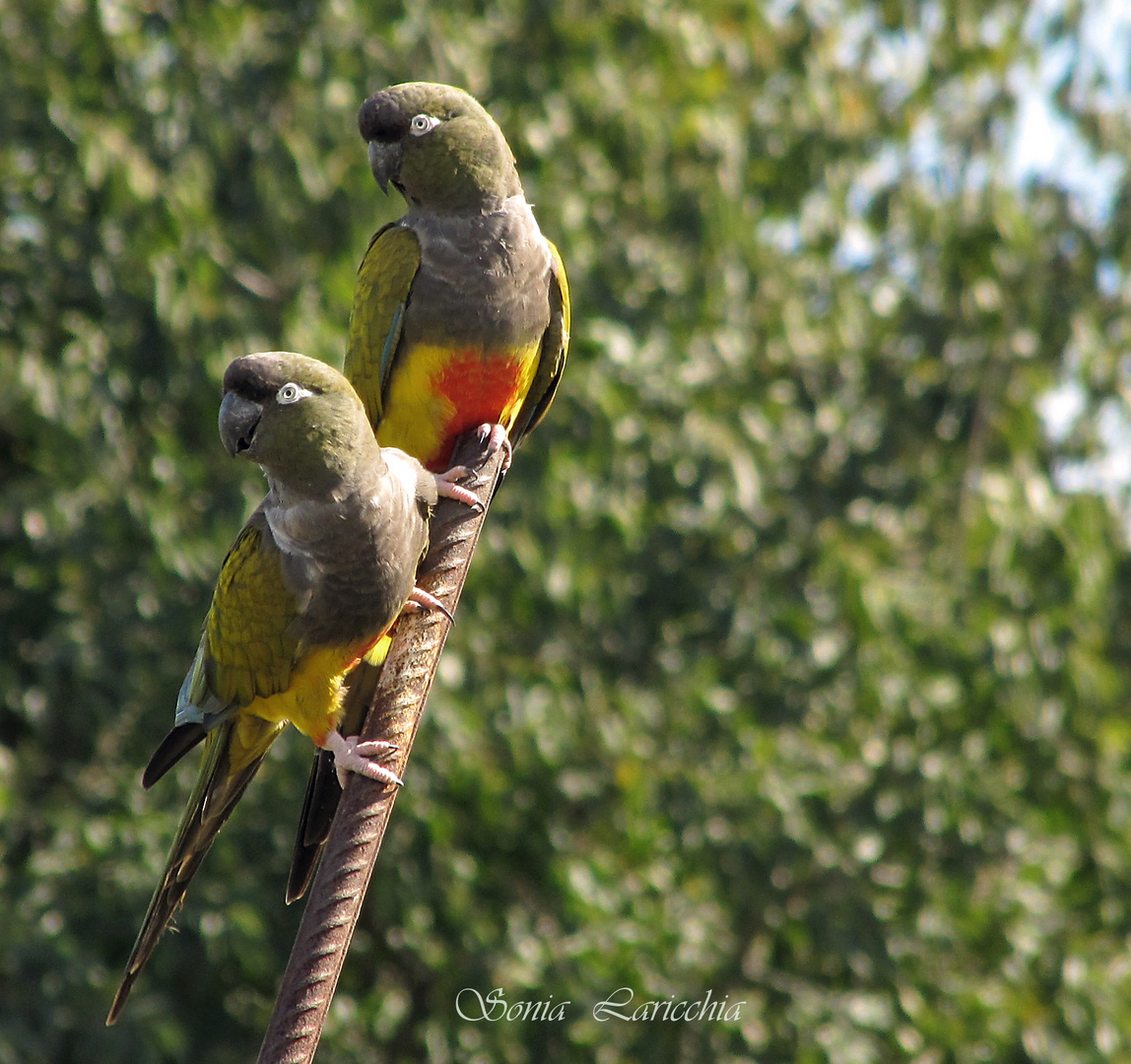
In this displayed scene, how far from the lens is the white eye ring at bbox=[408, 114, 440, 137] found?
2992 millimetres

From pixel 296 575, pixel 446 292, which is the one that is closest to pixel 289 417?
pixel 296 575

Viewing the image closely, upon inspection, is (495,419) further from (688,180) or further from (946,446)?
(946,446)

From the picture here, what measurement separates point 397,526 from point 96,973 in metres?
2.19

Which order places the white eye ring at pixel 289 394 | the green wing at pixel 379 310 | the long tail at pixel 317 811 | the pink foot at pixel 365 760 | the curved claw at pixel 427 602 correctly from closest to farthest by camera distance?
the pink foot at pixel 365 760 → the curved claw at pixel 427 602 → the white eye ring at pixel 289 394 → the long tail at pixel 317 811 → the green wing at pixel 379 310

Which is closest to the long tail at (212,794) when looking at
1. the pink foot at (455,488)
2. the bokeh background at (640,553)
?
the pink foot at (455,488)

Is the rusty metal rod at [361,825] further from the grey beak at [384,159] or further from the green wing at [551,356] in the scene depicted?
the grey beak at [384,159]

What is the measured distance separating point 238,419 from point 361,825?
0.86m

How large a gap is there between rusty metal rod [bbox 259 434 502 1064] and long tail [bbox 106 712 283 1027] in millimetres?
365

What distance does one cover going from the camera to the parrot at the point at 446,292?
2.91 meters

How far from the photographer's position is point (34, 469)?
4.71 metres

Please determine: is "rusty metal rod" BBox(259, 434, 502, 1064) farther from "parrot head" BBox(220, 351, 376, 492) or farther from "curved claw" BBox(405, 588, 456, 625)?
"parrot head" BBox(220, 351, 376, 492)

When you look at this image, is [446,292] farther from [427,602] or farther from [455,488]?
[427,602]

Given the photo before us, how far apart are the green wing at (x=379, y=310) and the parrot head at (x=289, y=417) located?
0.51 meters
